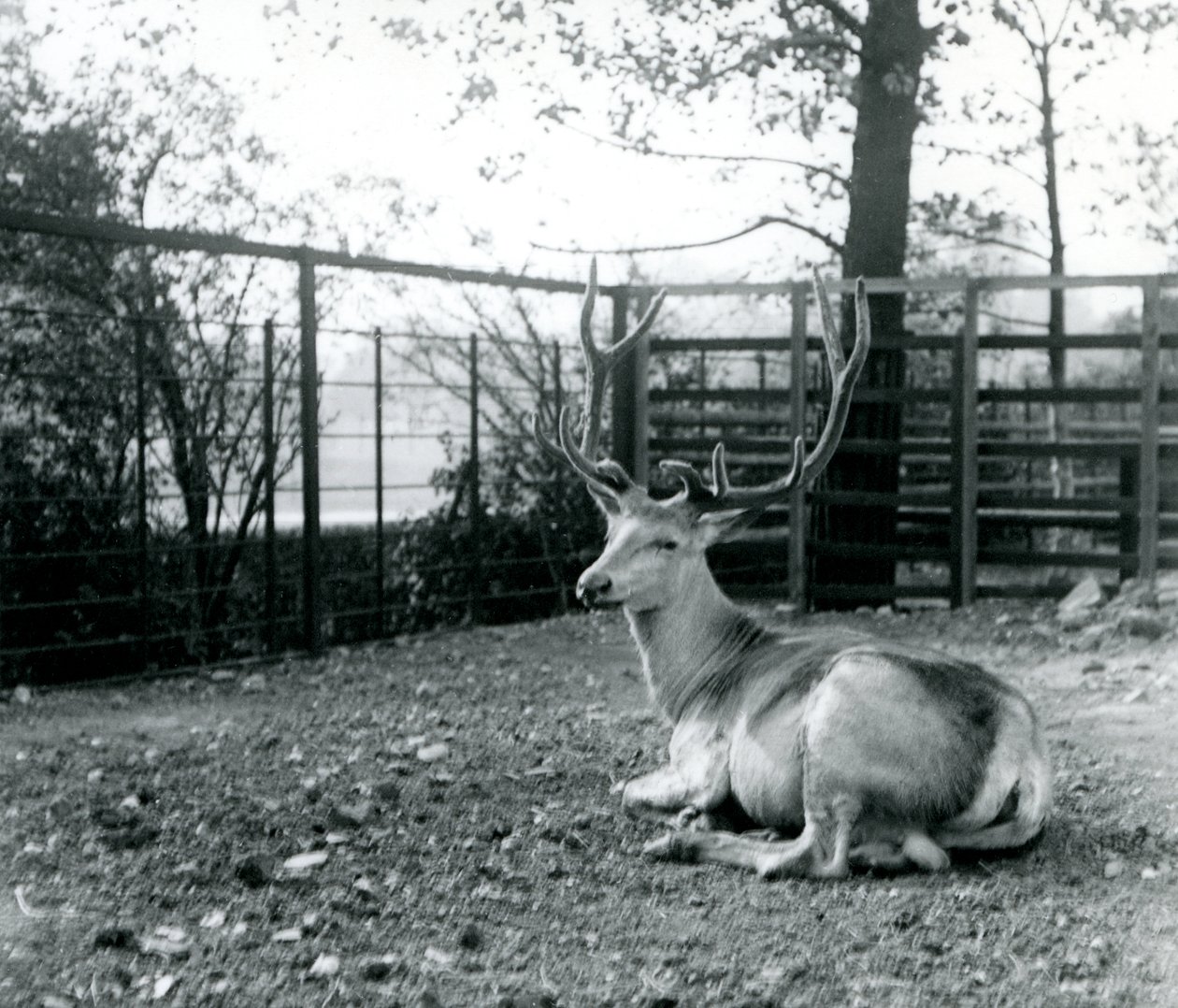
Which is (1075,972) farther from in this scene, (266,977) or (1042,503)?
(1042,503)

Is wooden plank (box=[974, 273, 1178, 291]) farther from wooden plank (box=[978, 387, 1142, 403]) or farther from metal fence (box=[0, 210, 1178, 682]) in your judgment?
wooden plank (box=[978, 387, 1142, 403])

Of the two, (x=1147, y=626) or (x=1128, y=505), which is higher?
(x=1128, y=505)

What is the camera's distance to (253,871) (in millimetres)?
3834

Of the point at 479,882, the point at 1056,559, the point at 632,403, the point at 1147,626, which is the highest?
the point at 632,403

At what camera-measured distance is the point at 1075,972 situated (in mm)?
3180

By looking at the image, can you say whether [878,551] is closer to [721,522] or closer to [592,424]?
[592,424]

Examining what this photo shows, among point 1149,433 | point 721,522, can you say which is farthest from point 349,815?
point 1149,433

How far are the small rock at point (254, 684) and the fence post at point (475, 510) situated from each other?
1.83 m

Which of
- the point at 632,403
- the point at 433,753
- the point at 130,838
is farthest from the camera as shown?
the point at 632,403

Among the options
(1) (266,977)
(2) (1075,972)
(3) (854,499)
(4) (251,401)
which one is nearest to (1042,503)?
(3) (854,499)

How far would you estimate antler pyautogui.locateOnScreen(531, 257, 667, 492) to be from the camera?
16.5 ft

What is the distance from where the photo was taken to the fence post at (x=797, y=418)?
9469mm

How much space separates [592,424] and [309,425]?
2508 millimetres

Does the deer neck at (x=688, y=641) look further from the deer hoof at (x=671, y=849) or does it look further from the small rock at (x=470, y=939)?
the small rock at (x=470, y=939)
